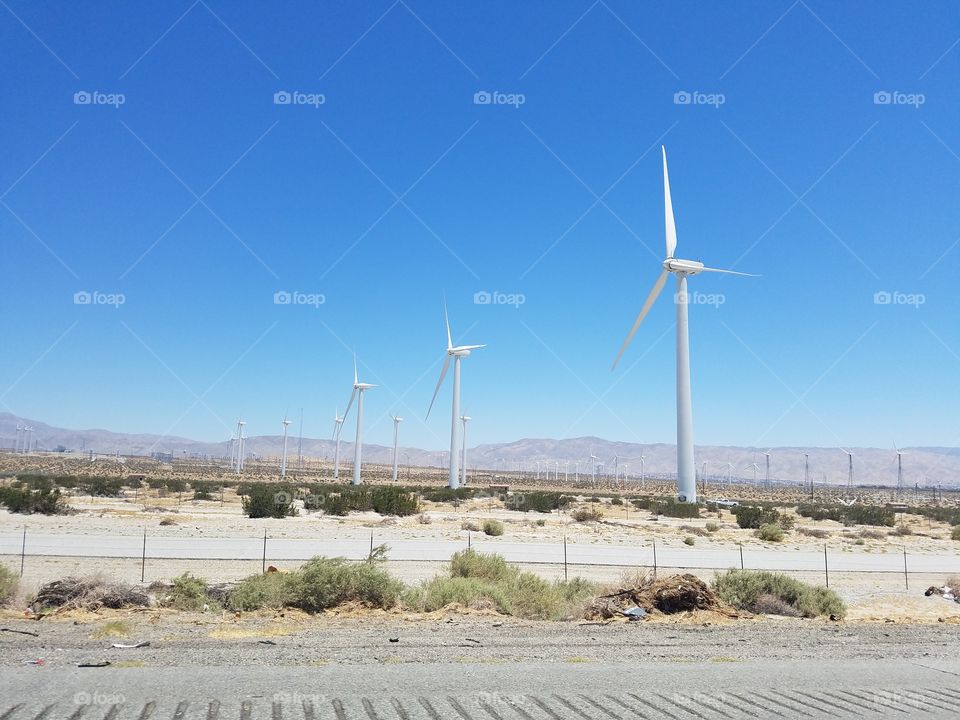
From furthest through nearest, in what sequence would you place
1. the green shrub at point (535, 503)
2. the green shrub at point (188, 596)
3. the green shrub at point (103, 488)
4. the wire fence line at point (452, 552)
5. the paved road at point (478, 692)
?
the green shrub at point (535, 503)
the green shrub at point (103, 488)
the wire fence line at point (452, 552)
the green shrub at point (188, 596)
the paved road at point (478, 692)

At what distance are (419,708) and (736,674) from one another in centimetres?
500

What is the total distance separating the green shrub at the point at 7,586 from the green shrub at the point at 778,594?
16637 millimetres

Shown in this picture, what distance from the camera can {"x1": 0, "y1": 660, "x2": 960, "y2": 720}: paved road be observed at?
8344 millimetres

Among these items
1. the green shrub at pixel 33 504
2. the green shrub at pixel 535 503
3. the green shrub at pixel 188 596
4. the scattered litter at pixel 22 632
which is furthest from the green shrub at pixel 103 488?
the scattered litter at pixel 22 632

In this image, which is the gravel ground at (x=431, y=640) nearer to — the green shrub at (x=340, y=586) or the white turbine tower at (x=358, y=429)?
the green shrub at (x=340, y=586)

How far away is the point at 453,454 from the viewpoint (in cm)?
7856

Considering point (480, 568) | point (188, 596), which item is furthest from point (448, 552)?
point (188, 596)

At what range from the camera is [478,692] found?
9422 mm

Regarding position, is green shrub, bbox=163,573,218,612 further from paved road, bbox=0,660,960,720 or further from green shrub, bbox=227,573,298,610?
paved road, bbox=0,660,960,720

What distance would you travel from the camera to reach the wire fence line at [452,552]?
2622 cm

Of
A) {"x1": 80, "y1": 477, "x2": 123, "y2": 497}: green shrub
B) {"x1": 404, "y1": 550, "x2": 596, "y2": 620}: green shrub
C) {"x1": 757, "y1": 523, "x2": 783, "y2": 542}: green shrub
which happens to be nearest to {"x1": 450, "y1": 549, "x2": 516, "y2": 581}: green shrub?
{"x1": 404, "y1": 550, "x2": 596, "y2": 620}: green shrub

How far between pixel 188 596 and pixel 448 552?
48.3 feet

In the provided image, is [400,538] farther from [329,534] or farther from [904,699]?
[904,699]

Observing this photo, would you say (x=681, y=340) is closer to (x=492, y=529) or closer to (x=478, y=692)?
(x=492, y=529)
